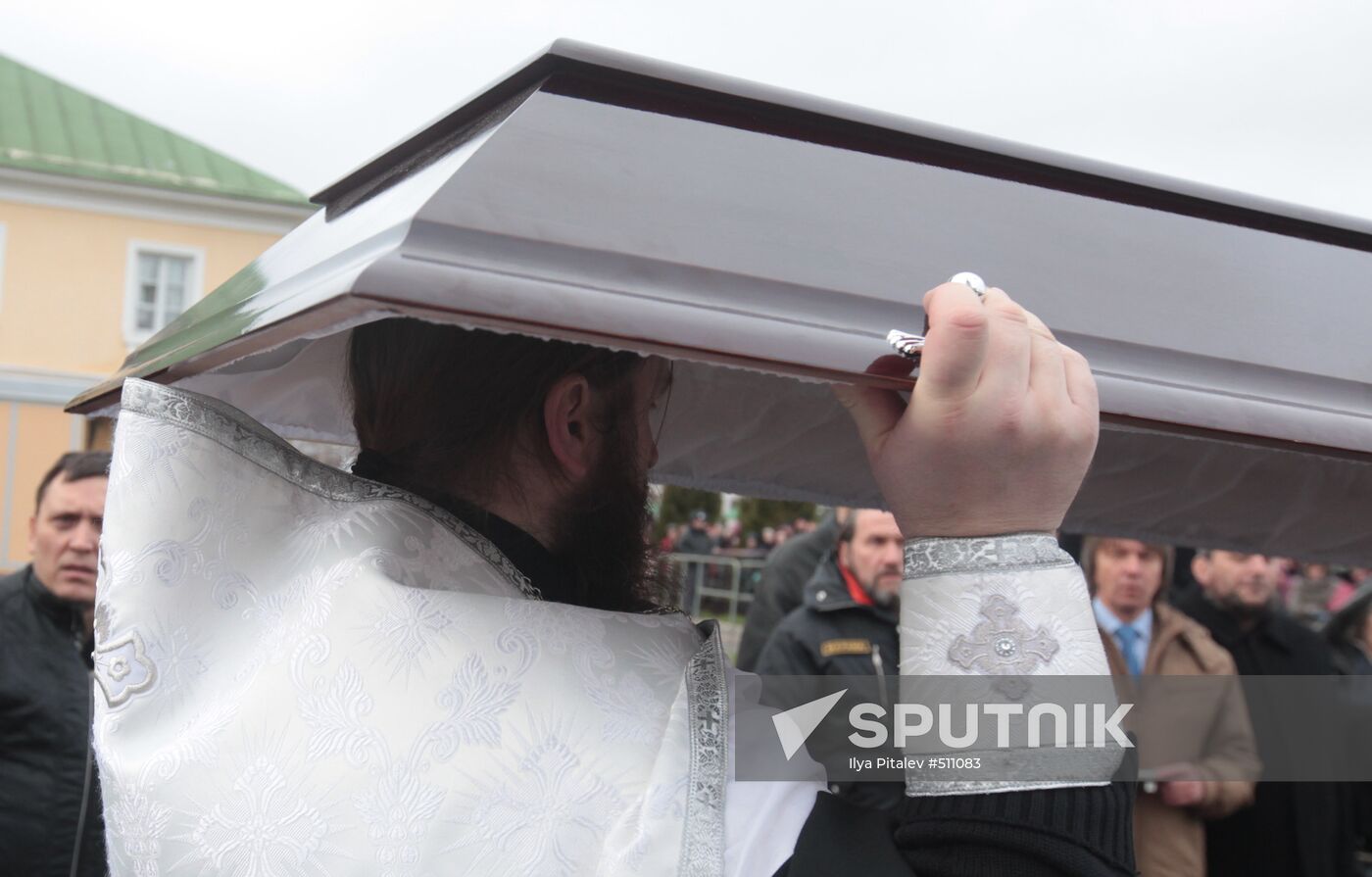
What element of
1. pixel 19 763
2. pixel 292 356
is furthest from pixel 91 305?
pixel 292 356

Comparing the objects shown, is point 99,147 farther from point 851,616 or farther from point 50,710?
point 851,616

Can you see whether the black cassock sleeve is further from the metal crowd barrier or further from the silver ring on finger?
the metal crowd barrier

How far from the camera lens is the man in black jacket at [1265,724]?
3.77 metres

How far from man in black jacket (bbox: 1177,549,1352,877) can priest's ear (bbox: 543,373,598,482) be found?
291 cm

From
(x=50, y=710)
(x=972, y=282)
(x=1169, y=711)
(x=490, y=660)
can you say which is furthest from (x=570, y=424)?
(x=1169, y=711)

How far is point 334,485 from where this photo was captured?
1210mm

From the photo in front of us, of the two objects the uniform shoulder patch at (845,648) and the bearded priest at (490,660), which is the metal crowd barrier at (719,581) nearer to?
the uniform shoulder patch at (845,648)

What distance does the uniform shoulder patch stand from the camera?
3.67 m

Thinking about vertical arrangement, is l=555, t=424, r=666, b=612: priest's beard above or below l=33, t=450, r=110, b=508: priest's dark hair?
below

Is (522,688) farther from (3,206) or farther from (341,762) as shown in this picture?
(3,206)

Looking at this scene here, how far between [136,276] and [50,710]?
18.9m

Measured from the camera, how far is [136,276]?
20.0 metres

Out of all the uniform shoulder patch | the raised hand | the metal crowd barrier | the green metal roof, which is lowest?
the raised hand

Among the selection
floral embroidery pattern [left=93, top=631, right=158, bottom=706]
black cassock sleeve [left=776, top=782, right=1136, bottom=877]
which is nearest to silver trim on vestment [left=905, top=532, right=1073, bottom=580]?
black cassock sleeve [left=776, top=782, right=1136, bottom=877]
